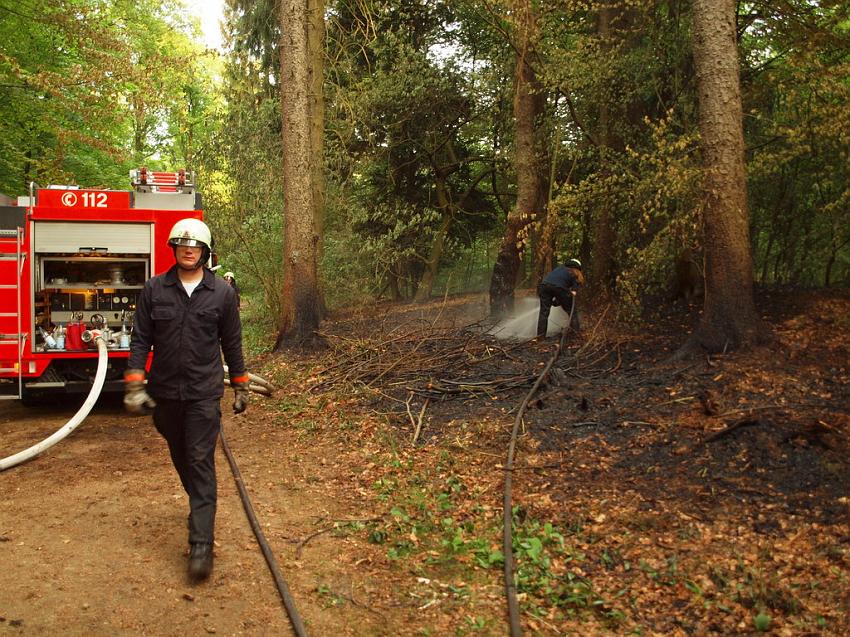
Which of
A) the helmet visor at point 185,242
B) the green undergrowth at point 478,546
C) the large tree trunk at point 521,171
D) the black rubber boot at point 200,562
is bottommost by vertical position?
the green undergrowth at point 478,546

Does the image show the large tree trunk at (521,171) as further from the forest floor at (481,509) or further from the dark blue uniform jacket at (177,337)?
the dark blue uniform jacket at (177,337)

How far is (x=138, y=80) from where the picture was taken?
17.0 metres

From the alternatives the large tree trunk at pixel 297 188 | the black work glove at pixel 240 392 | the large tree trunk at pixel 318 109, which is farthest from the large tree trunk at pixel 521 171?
the black work glove at pixel 240 392

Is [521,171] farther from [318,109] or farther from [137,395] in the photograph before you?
[137,395]

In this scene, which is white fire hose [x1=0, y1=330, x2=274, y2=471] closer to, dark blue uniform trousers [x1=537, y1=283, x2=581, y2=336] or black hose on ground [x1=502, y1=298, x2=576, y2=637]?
black hose on ground [x1=502, y1=298, x2=576, y2=637]

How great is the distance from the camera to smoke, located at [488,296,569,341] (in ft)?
52.1

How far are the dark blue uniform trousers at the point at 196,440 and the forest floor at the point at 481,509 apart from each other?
1.47ft

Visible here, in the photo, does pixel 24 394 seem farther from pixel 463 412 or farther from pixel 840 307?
pixel 840 307

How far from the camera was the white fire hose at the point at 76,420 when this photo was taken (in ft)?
26.1

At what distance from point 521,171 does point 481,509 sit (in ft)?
40.8

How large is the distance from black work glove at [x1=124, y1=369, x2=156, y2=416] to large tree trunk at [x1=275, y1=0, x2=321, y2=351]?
9.58m

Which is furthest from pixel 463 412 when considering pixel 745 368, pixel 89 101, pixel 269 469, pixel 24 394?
pixel 89 101

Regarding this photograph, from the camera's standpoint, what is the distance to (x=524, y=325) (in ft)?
57.4

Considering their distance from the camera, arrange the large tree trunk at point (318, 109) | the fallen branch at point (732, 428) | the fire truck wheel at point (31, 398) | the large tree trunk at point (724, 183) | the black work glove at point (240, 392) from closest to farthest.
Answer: the black work glove at point (240, 392) → the fallen branch at point (732, 428) → the large tree trunk at point (724, 183) → the fire truck wheel at point (31, 398) → the large tree trunk at point (318, 109)
